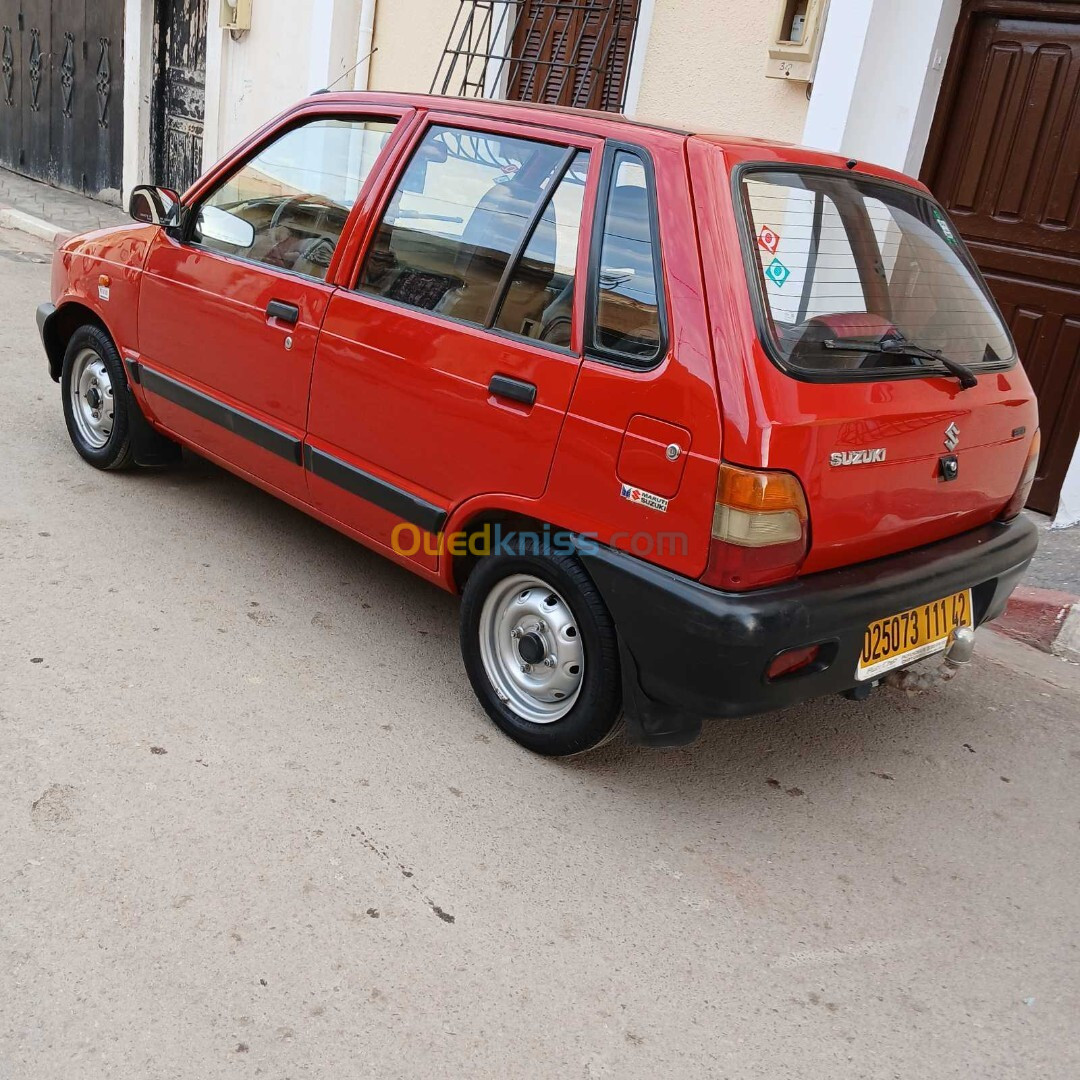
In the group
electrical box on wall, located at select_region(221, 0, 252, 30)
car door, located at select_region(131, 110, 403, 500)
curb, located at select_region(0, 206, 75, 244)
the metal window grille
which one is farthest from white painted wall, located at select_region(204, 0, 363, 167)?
car door, located at select_region(131, 110, 403, 500)

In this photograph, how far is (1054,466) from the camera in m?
5.77

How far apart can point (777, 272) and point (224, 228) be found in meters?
2.29

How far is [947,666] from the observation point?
3.53m

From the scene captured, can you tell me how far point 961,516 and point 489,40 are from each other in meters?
6.67

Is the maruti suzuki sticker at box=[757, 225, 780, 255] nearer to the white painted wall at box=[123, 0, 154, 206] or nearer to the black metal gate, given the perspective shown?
the white painted wall at box=[123, 0, 154, 206]

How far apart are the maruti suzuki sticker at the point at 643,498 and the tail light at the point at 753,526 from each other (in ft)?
0.51

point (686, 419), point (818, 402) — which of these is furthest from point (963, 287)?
point (686, 419)

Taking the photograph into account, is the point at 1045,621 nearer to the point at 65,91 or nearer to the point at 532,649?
the point at 532,649

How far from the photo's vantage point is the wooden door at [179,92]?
11422 millimetres

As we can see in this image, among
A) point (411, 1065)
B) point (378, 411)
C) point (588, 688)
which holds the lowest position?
point (411, 1065)

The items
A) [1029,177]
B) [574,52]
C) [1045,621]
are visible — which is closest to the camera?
[1045,621]

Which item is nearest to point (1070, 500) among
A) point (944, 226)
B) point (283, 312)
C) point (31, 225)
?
point (944, 226)

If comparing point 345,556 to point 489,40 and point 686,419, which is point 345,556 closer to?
point 686,419

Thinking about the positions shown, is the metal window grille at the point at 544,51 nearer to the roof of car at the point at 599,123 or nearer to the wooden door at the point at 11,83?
the roof of car at the point at 599,123
